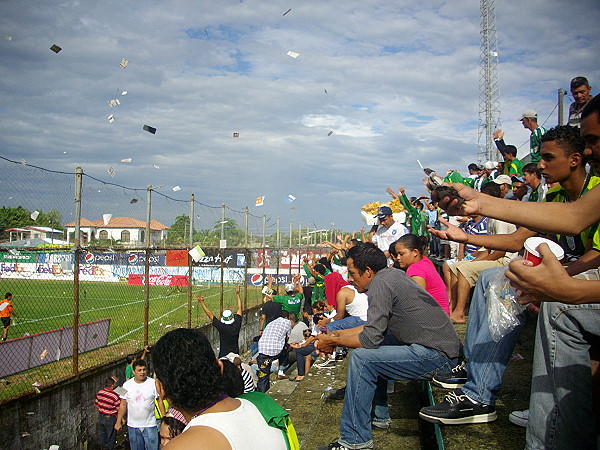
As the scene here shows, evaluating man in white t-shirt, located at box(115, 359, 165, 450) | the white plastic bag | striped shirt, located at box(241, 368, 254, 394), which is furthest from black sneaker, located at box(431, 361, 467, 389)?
man in white t-shirt, located at box(115, 359, 165, 450)

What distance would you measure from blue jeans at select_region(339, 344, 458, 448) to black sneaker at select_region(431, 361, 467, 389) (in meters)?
0.35

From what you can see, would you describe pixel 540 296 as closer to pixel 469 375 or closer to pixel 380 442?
pixel 469 375

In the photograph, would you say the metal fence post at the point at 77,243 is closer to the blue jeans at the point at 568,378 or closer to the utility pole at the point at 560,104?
the blue jeans at the point at 568,378

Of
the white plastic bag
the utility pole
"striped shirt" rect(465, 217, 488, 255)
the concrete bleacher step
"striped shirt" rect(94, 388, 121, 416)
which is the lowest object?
"striped shirt" rect(94, 388, 121, 416)

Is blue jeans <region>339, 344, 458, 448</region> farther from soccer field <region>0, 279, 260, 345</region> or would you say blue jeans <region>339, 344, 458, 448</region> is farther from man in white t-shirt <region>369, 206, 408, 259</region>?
soccer field <region>0, 279, 260, 345</region>

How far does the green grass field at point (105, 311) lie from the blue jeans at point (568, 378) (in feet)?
30.4

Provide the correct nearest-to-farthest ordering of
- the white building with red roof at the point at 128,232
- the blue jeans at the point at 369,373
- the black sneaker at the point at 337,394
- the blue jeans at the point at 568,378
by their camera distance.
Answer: the blue jeans at the point at 568,378 < the blue jeans at the point at 369,373 < the black sneaker at the point at 337,394 < the white building with red roof at the point at 128,232

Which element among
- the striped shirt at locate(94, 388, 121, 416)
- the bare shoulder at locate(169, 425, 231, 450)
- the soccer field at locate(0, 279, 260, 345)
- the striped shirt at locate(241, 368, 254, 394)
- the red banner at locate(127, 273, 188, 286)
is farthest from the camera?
the soccer field at locate(0, 279, 260, 345)

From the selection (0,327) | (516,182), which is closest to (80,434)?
(516,182)

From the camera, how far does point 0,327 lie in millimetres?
17891

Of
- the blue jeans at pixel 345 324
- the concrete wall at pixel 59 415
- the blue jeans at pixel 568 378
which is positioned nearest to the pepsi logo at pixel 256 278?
the concrete wall at pixel 59 415

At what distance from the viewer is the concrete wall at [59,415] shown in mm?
6641

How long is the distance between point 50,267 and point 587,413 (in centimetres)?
1306

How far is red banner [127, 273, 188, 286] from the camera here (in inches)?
544
